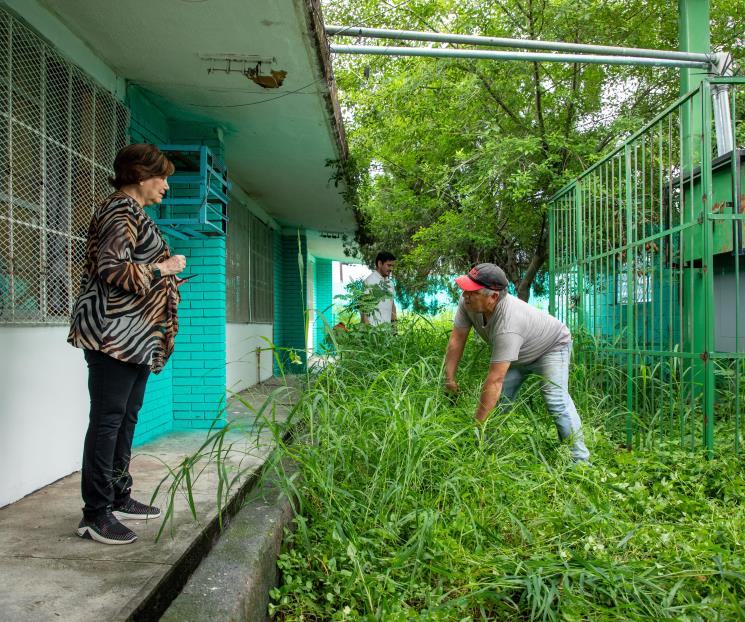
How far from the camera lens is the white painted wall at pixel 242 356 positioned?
772 cm

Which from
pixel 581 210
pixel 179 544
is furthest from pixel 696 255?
pixel 179 544

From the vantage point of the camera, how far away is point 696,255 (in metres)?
4.62

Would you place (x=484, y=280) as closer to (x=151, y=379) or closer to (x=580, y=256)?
(x=580, y=256)

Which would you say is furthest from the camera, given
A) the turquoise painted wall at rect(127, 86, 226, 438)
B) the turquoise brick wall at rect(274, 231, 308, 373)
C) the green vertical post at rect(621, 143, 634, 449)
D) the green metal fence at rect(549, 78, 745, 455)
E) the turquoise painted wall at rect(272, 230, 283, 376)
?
the turquoise brick wall at rect(274, 231, 308, 373)

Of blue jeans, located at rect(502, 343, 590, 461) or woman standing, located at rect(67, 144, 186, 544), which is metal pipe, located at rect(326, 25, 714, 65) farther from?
woman standing, located at rect(67, 144, 186, 544)

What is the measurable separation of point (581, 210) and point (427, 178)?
395 cm

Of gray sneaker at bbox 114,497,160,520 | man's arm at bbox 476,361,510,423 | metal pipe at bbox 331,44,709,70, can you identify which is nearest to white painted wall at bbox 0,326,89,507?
gray sneaker at bbox 114,497,160,520

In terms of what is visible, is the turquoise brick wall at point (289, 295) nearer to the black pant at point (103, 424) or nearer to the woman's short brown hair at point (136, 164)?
the woman's short brown hair at point (136, 164)

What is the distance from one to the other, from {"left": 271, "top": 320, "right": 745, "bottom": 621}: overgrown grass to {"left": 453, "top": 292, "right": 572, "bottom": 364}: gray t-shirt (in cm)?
48

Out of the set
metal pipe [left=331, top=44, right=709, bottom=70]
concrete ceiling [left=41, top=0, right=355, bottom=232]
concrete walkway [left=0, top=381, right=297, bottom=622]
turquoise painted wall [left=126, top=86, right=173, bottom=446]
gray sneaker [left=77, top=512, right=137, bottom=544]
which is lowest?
concrete walkway [left=0, top=381, right=297, bottom=622]

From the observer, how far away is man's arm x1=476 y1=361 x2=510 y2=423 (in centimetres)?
346

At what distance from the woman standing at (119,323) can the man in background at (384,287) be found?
2662 millimetres

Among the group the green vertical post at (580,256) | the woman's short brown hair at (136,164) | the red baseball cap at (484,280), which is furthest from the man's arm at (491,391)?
the green vertical post at (580,256)

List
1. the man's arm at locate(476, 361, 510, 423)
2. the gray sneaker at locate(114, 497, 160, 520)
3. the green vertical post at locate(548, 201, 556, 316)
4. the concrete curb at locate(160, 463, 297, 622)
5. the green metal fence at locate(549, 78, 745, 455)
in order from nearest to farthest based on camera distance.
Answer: the concrete curb at locate(160, 463, 297, 622)
the gray sneaker at locate(114, 497, 160, 520)
the man's arm at locate(476, 361, 510, 423)
the green metal fence at locate(549, 78, 745, 455)
the green vertical post at locate(548, 201, 556, 316)
